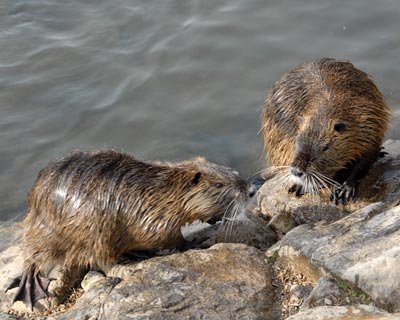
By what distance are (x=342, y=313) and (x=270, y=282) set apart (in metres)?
0.74

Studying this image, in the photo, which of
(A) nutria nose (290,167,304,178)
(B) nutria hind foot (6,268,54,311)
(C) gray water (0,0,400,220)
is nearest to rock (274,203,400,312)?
(A) nutria nose (290,167,304,178)

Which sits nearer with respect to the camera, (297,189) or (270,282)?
(270,282)

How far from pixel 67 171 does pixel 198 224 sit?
4.20ft

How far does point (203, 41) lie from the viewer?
8094mm

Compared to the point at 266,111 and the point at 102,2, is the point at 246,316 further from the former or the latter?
the point at 102,2

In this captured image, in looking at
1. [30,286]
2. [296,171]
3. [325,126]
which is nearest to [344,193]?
[325,126]

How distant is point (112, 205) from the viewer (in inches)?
169

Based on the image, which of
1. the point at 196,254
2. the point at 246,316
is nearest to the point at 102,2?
the point at 196,254

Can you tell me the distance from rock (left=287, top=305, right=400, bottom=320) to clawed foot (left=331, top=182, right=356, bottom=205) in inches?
67.6

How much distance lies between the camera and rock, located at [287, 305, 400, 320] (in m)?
2.96

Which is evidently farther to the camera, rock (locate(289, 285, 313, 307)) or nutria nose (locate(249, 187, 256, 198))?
nutria nose (locate(249, 187, 256, 198))

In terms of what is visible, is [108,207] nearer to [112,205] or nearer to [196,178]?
[112,205]

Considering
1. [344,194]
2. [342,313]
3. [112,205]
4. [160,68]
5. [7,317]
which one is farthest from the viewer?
[160,68]

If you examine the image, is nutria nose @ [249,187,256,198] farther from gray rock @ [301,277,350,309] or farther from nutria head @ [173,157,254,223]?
gray rock @ [301,277,350,309]
